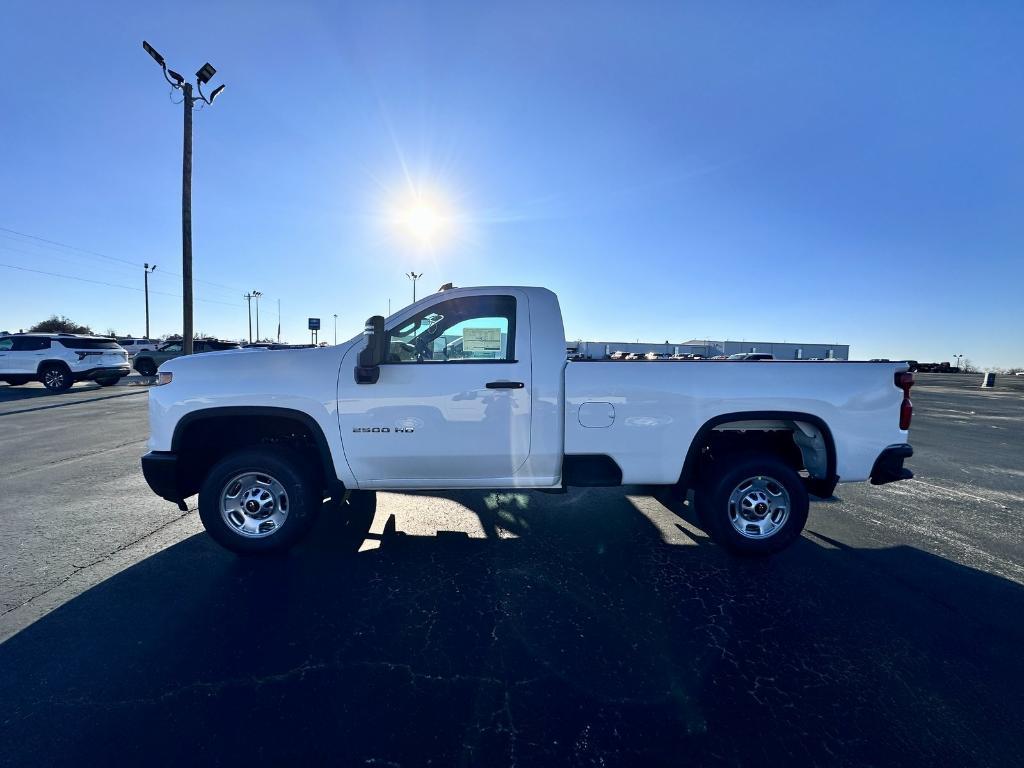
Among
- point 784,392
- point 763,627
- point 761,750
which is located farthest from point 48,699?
point 784,392

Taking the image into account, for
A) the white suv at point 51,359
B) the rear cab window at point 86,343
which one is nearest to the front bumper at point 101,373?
the white suv at point 51,359

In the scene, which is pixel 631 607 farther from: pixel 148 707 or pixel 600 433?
pixel 148 707

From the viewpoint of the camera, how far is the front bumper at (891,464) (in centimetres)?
351

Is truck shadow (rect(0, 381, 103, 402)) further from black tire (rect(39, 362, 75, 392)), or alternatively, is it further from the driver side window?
the driver side window

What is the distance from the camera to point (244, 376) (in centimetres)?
337

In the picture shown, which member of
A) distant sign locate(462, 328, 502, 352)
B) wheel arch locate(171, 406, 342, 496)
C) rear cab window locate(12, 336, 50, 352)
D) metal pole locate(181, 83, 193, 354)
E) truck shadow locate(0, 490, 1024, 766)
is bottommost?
truck shadow locate(0, 490, 1024, 766)

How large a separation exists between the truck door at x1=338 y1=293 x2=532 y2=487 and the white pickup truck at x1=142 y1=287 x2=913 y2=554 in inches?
0.4

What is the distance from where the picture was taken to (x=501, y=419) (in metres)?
3.38

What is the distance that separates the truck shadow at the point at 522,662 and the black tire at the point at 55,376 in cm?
1801

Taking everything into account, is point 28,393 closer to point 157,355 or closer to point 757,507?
point 157,355

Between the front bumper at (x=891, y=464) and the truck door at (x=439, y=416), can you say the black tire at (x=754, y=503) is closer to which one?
the front bumper at (x=891, y=464)

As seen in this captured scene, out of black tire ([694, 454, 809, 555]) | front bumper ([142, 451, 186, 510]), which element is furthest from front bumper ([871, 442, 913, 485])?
front bumper ([142, 451, 186, 510])

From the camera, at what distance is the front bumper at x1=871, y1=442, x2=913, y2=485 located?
3.51 meters

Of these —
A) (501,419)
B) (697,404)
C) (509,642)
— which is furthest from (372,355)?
(697,404)
